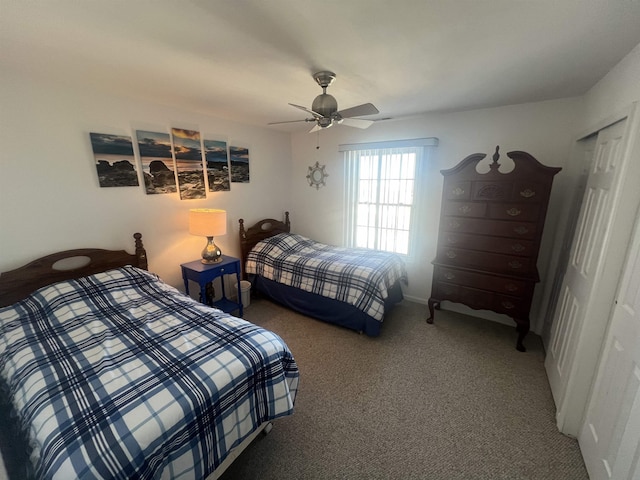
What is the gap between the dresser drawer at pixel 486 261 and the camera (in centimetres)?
231

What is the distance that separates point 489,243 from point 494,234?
3.7 inches

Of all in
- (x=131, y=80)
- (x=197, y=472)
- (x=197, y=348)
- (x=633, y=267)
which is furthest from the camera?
(x=131, y=80)

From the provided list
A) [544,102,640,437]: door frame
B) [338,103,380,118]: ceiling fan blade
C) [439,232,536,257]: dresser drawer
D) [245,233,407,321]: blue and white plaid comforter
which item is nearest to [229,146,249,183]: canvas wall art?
[245,233,407,321]: blue and white plaid comforter

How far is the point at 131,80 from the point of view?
6.21 feet

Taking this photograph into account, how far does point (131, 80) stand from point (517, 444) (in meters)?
3.54

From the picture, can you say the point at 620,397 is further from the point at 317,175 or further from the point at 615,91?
the point at 317,175

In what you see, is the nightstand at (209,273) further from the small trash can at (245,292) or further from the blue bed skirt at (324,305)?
the blue bed skirt at (324,305)

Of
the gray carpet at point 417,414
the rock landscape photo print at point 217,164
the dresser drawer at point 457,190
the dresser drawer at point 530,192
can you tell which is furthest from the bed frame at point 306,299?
the dresser drawer at point 530,192

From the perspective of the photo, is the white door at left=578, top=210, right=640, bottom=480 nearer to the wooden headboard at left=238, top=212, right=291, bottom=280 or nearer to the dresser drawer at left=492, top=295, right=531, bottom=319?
the dresser drawer at left=492, top=295, right=531, bottom=319

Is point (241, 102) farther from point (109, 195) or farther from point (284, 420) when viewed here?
point (284, 420)

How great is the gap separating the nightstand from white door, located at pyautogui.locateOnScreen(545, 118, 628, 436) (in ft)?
9.33

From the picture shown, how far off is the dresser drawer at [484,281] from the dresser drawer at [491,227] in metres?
0.40

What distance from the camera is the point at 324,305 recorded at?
282 cm

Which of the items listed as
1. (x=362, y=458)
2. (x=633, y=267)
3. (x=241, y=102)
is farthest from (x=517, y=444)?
(x=241, y=102)
